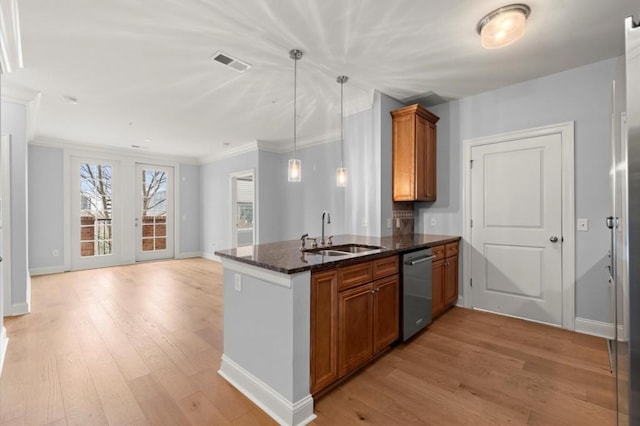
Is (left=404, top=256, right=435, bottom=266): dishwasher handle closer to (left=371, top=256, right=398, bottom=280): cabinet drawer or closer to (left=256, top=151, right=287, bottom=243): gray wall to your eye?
(left=371, top=256, right=398, bottom=280): cabinet drawer

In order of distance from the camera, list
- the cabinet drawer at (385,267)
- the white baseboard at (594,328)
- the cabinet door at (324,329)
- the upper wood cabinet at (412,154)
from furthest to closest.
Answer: the upper wood cabinet at (412,154)
the white baseboard at (594,328)
the cabinet drawer at (385,267)
the cabinet door at (324,329)

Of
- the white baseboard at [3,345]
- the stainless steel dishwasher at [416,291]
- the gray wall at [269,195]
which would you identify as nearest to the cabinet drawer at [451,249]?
the stainless steel dishwasher at [416,291]

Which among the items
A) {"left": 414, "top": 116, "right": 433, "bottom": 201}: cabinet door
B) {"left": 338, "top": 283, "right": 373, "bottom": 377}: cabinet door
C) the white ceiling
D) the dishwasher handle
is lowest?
{"left": 338, "top": 283, "right": 373, "bottom": 377}: cabinet door

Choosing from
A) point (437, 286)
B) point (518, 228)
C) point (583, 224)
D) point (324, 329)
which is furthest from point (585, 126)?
point (324, 329)

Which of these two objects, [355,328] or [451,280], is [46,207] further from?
[451,280]

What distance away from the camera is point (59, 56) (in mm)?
2693

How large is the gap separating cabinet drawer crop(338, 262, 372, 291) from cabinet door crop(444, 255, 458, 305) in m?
1.58

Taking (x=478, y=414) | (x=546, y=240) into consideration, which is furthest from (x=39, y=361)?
(x=546, y=240)

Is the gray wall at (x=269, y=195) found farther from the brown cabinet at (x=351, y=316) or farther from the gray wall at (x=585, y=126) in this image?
the gray wall at (x=585, y=126)

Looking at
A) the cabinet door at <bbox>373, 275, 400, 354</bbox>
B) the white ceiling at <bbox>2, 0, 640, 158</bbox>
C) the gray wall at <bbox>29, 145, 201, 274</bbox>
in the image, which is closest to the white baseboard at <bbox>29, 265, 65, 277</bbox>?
the gray wall at <bbox>29, 145, 201, 274</bbox>

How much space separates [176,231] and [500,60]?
732 cm

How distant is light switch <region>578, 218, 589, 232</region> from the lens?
2912mm

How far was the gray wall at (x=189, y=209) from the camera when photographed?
750 cm

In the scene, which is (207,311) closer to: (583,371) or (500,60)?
(583,371)
